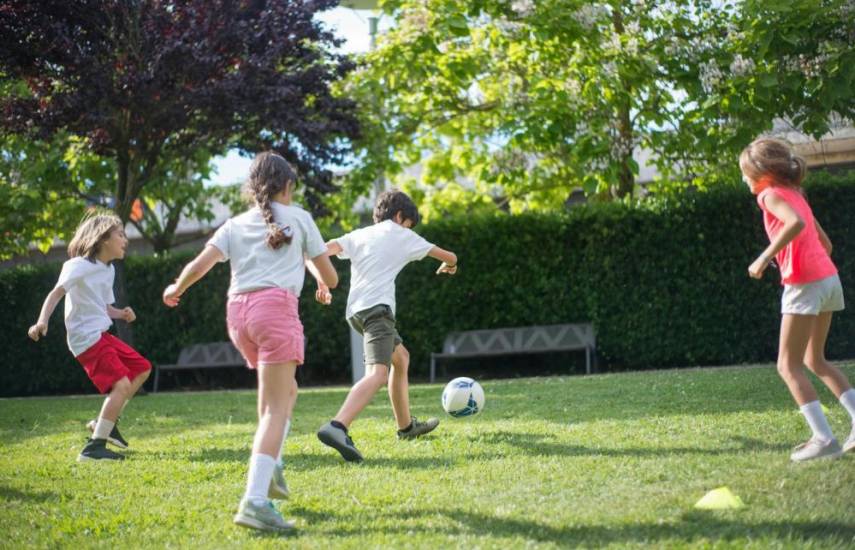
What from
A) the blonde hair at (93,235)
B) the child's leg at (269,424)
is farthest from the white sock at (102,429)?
the child's leg at (269,424)

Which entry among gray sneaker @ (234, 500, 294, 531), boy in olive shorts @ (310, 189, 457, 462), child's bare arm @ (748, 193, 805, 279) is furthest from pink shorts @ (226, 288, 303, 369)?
child's bare arm @ (748, 193, 805, 279)

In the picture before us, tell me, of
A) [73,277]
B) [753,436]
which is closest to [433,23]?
[73,277]

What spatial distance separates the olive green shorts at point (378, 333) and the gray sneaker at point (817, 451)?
2701 mm

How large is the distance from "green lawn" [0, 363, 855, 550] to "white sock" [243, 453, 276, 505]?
19 centimetres

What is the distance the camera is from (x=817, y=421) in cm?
526

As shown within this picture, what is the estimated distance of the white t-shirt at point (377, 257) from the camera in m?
6.73

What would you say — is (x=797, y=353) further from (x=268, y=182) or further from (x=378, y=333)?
(x=268, y=182)

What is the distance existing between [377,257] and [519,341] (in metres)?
8.55

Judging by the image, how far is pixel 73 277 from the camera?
24.7 ft

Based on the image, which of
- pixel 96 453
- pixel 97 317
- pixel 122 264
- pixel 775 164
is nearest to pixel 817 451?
pixel 775 164

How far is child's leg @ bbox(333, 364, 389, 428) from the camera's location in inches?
245

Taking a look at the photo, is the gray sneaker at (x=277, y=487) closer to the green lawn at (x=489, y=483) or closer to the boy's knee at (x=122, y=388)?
the green lawn at (x=489, y=483)

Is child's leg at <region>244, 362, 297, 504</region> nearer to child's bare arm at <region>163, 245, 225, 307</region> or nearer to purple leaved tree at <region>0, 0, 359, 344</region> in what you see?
child's bare arm at <region>163, 245, 225, 307</region>

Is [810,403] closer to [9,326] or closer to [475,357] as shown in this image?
[475,357]
